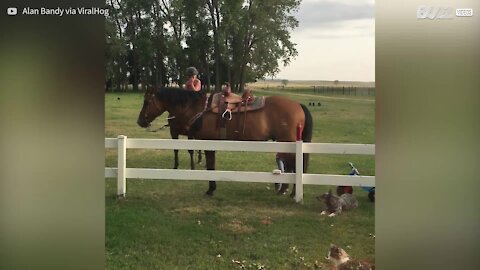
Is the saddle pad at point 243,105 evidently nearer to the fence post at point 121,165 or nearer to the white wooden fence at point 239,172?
the white wooden fence at point 239,172

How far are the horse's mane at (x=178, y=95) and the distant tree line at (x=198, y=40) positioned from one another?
0.03m

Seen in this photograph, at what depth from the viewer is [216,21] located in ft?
5.67

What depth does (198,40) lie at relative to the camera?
174 centimetres

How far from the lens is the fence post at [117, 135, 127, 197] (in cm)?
168

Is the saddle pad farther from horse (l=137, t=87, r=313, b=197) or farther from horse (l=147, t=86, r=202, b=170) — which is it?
horse (l=147, t=86, r=202, b=170)

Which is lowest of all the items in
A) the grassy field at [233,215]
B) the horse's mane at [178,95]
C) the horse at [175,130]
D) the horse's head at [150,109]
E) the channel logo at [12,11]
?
the grassy field at [233,215]

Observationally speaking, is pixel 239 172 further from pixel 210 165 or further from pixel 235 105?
pixel 235 105

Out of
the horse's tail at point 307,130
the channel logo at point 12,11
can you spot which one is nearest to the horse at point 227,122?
the horse's tail at point 307,130

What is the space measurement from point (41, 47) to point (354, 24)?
1101mm

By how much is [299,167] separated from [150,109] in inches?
22.2

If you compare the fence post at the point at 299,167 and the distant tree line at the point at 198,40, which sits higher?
the distant tree line at the point at 198,40

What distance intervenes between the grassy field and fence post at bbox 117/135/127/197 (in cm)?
2

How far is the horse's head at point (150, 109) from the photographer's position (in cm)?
171

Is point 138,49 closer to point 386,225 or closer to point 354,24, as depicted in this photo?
point 354,24
